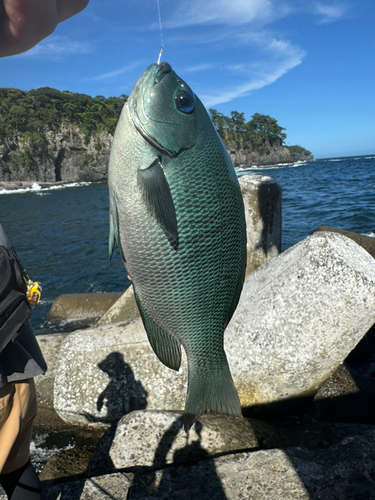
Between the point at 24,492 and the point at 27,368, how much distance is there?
830 mm

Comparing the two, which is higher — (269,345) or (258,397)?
(269,345)

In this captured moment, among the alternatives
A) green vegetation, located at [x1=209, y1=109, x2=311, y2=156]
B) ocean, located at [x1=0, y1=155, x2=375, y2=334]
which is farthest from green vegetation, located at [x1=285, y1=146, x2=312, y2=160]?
ocean, located at [x1=0, y1=155, x2=375, y2=334]

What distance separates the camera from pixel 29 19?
1.06 m

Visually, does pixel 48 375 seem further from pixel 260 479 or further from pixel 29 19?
pixel 29 19

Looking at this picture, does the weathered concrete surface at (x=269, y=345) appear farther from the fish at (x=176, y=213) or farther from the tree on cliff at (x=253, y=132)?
the tree on cliff at (x=253, y=132)

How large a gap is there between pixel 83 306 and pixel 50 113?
71.9 m

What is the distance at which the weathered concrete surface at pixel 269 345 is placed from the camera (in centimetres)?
328

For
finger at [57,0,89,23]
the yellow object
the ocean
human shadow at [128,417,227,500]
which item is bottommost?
the ocean

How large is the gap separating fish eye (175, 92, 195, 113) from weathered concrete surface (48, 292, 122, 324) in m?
6.68

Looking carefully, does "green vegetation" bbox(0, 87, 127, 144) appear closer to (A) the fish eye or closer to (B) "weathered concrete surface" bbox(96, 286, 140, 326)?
(B) "weathered concrete surface" bbox(96, 286, 140, 326)

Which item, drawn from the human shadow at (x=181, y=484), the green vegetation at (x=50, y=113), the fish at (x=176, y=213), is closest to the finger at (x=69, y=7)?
the fish at (x=176, y=213)

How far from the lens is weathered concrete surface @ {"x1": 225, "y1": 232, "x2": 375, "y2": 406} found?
129 inches

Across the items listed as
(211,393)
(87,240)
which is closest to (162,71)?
(211,393)

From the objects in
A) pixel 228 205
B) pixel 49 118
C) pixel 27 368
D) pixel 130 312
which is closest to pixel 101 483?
pixel 27 368
